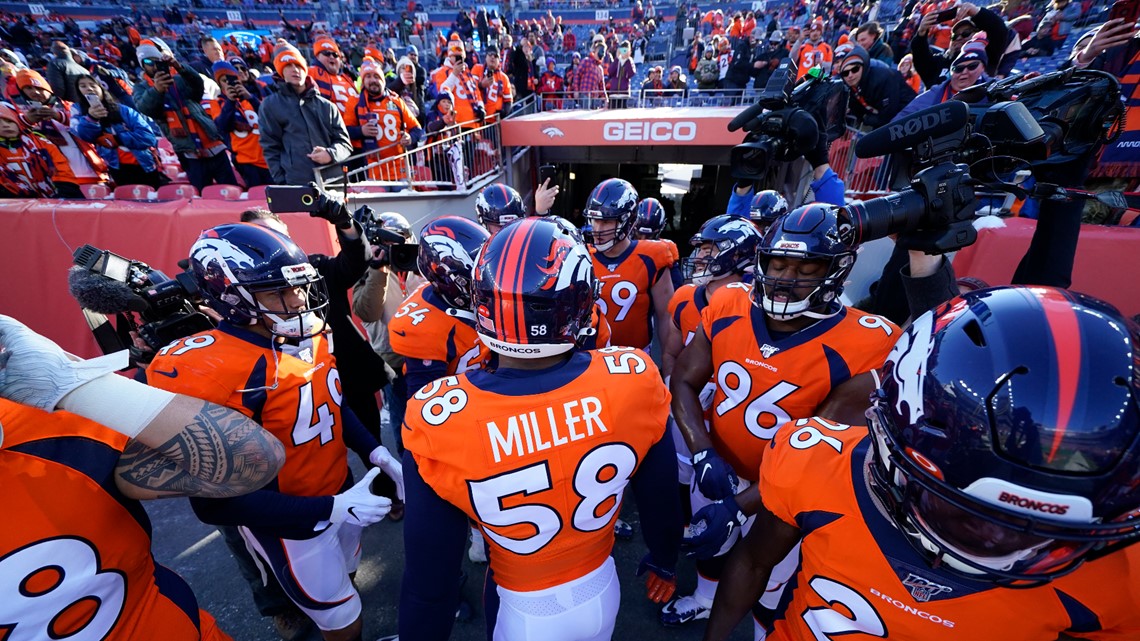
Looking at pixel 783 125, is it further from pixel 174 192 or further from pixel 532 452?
pixel 174 192

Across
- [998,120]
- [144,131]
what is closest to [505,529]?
[998,120]

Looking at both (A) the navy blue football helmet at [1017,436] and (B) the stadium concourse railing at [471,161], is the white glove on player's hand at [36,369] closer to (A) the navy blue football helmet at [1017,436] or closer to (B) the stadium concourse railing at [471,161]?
(A) the navy blue football helmet at [1017,436]

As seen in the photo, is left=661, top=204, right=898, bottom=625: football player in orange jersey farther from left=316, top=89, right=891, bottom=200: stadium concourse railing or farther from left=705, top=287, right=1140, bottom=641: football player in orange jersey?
left=316, top=89, right=891, bottom=200: stadium concourse railing

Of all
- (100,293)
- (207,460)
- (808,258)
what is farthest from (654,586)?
(100,293)

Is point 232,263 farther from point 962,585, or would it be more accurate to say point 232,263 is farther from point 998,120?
point 998,120

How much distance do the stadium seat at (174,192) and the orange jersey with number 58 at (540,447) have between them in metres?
6.70

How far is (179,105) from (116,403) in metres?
7.59

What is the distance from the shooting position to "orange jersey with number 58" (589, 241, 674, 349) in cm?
380

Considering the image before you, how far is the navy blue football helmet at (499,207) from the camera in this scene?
4.31m

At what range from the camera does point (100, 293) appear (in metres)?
2.41

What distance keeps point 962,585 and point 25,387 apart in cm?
234

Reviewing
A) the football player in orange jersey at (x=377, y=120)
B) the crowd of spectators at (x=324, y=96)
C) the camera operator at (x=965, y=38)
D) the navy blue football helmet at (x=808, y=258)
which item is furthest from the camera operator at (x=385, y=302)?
the camera operator at (x=965, y=38)

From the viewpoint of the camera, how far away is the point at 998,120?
189cm

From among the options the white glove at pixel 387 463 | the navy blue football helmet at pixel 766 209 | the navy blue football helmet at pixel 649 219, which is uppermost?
the navy blue football helmet at pixel 766 209
